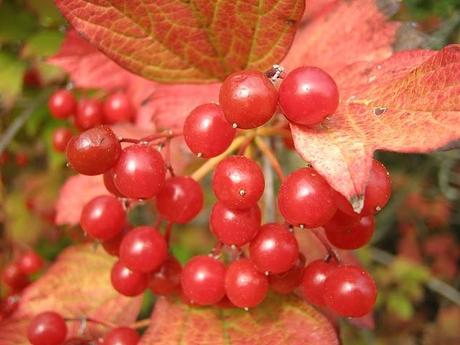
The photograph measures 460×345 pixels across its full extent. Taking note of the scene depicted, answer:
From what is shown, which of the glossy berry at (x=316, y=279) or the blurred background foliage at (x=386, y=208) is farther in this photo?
the blurred background foliage at (x=386, y=208)

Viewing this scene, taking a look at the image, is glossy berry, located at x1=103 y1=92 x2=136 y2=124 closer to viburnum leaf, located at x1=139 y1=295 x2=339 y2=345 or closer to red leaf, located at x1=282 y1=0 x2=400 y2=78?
red leaf, located at x1=282 y1=0 x2=400 y2=78

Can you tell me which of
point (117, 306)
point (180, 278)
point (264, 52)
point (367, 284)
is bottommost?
point (117, 306)

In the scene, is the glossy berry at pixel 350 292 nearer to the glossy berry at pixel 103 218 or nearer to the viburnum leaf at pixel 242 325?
the viburnum leaf at pixel 242 325

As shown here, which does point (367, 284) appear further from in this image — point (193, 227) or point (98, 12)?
point (193, 227)

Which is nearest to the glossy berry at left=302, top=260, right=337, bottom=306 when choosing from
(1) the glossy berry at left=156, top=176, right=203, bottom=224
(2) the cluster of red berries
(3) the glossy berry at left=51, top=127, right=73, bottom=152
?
(1) the glossy berry at left=156, top=176, right=203, bottom=224

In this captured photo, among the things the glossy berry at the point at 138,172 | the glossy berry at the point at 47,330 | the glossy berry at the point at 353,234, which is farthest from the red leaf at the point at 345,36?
the glossy berry at the point at 47,330

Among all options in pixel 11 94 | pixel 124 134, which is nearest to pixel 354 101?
pixel 124 134
